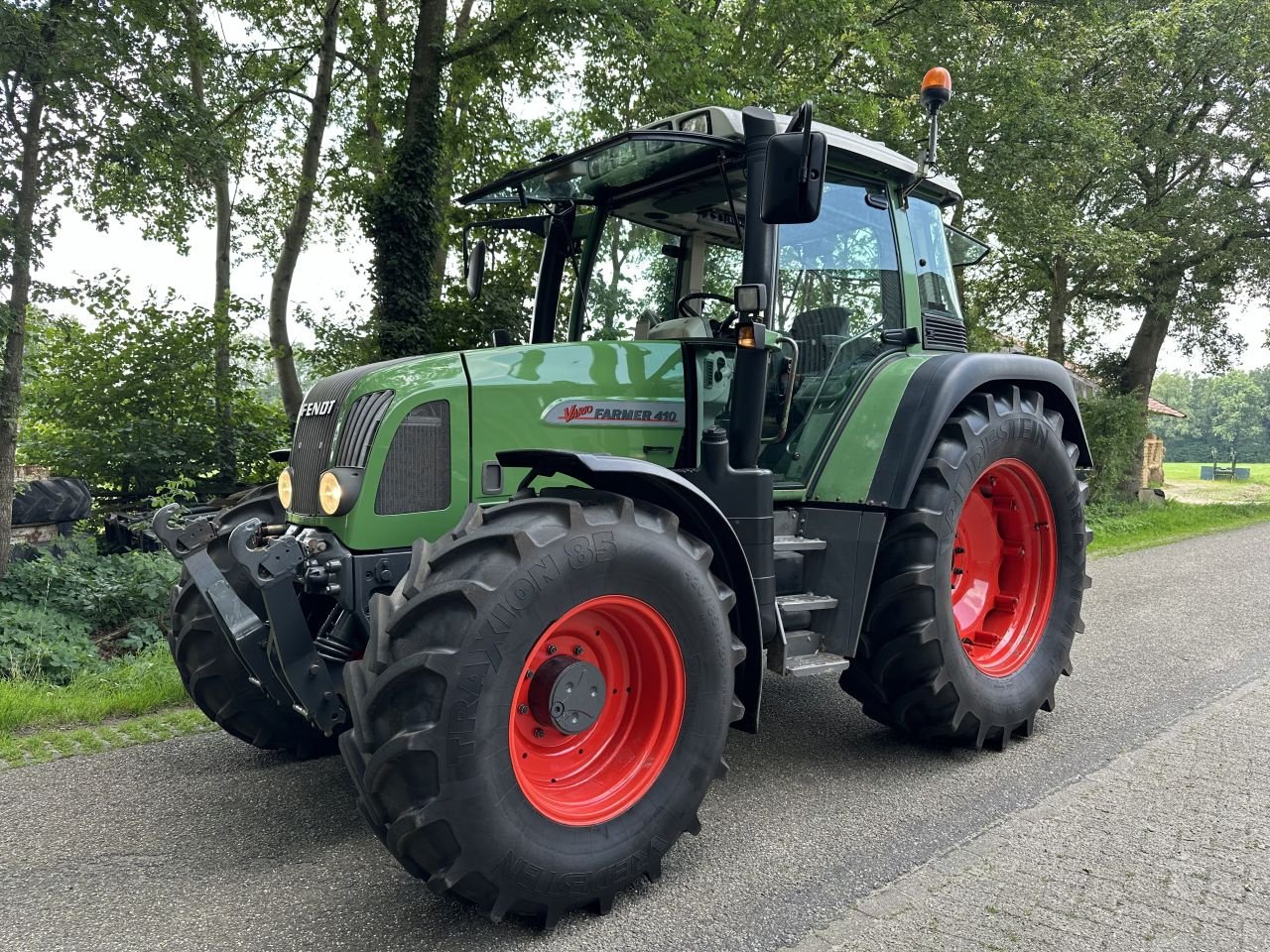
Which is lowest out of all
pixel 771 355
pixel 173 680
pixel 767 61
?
pixel 173 680

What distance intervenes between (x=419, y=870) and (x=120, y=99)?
640 centimetres

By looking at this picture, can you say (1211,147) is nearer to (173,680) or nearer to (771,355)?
(771,355)

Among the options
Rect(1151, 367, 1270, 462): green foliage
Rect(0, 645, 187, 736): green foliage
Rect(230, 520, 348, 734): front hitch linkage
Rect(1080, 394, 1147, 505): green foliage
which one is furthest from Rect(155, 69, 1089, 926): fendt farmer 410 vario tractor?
Rect(1151, 367, 1270, 462): green foliage

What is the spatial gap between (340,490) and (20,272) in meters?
4.84

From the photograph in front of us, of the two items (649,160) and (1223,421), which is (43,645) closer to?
(649,160)

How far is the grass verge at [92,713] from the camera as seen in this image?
12.8 ft

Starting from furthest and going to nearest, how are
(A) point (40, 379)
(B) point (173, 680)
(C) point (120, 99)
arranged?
(A) point (40, 379) → (C) point (120, 99) → (B) point (173, 680)

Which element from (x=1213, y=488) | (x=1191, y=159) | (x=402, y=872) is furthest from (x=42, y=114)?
(x=1213, y=488)

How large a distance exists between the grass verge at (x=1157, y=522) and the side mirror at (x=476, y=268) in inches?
334

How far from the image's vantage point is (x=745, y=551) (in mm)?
3152

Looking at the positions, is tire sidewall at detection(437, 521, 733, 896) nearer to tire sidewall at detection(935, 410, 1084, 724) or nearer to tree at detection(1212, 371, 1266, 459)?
tire sidewall at detection(935, 410, 1084, 724)

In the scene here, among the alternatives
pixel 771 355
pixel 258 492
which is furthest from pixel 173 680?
pixel 771 355

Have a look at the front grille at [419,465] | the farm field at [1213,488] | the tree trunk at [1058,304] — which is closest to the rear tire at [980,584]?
the front grille at [419,465]

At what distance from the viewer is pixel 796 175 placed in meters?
2.83
